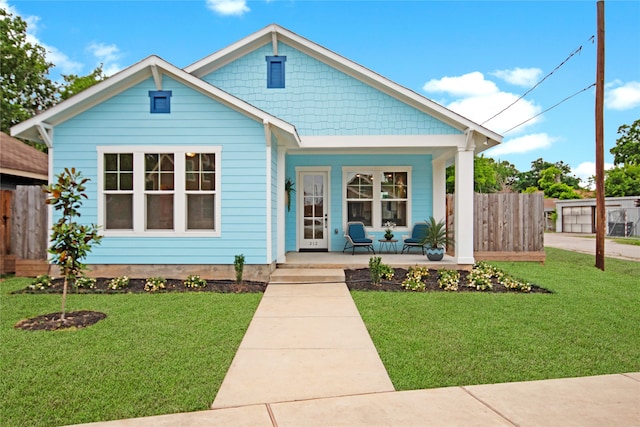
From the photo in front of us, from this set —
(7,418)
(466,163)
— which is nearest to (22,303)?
(7,418)

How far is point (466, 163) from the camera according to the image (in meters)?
9.29

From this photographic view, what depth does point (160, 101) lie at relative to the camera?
27.1ft

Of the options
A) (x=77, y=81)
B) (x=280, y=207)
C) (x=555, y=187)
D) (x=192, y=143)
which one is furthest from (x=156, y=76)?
(x=555, y=187)

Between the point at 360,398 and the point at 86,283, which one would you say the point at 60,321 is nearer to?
the point at 86,283

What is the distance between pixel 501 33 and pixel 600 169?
516cm

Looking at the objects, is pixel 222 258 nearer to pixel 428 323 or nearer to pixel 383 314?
pixel 383 314

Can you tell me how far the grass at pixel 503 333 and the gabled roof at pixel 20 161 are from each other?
11049 millimetres

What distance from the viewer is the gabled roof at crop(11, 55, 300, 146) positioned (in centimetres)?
796

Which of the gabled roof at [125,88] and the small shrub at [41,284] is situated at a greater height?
the gabled roof at [125,88]

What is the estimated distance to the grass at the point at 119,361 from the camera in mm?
3105

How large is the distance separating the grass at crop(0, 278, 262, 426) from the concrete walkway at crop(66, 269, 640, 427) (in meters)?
0.19

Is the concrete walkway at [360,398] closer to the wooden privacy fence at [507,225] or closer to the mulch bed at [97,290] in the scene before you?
the mulch bed at [97,290]

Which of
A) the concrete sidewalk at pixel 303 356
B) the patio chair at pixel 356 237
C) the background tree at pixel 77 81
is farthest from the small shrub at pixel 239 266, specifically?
the background tree at pixel 77 81

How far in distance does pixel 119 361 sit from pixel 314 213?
322 inches
